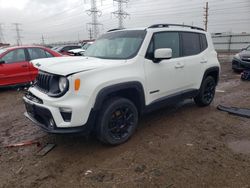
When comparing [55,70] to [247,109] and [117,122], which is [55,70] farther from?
[247,109]

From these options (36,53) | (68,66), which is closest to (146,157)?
(68,66)

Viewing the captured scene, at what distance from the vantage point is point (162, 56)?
11.7 ft

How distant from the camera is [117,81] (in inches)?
126

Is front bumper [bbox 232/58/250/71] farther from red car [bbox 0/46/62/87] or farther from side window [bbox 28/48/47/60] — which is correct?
red car [bbox 0/46/62/87]

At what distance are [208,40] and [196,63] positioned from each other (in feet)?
3.22

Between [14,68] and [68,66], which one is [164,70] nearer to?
[68,66]

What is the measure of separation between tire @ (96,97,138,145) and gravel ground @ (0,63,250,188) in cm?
17

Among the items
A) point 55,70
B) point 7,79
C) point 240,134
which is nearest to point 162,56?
point 55,70

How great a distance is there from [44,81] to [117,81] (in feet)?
3.64

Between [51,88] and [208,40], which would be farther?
[208,40]

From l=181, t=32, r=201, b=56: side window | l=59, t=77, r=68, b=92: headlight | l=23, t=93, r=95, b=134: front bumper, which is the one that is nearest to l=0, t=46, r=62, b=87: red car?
l=23, t=93, r=95, b=134: front bumper

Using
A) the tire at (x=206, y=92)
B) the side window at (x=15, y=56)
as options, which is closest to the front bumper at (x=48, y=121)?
the tire at (x=206, y=92)

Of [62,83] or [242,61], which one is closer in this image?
[62,83]

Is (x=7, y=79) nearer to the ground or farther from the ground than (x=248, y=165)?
farther from the ground
